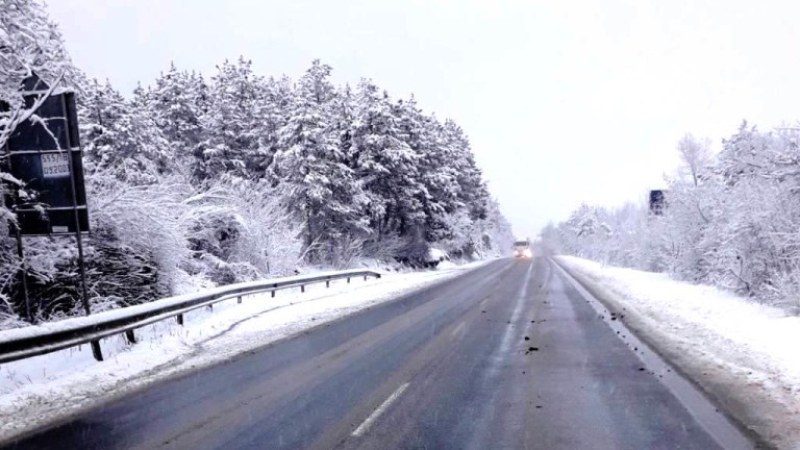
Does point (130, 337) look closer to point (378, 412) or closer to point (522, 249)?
point (378, 412)

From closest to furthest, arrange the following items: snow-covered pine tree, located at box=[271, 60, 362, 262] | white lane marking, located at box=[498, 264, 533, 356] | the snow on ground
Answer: the snow on ground
white lane marking, located at box=[498, 264, 533, 356]
snow-covered pine tree, located at box=[271, 60, 362, 262]

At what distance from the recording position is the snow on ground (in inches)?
287

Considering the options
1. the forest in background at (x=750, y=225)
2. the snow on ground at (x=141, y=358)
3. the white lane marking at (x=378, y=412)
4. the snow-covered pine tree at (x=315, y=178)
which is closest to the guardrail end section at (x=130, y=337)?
the snow on ground at (x=141, y=358)

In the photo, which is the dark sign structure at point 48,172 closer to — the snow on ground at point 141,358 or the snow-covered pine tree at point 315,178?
the snow on ground at point 141,358

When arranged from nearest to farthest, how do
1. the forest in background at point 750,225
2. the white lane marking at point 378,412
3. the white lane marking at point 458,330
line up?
the white lane marking at point 378,412 → the white lane marking at point 458,330 → the forest in background at point 750,225

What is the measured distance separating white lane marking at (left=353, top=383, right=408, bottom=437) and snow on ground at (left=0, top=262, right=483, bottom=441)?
3.58 metres

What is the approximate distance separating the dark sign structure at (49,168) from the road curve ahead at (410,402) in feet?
15.1

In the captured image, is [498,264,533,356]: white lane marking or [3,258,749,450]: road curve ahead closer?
[3,258,749,450]: road curve ahead

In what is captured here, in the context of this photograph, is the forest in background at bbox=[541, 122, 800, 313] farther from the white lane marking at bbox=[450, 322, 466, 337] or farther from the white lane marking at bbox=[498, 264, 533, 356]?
the white lane marking at bbox=[450, 322, 466, 337]

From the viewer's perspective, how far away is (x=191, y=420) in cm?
650

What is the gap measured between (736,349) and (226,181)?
1221 inches

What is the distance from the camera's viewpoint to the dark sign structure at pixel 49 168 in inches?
435

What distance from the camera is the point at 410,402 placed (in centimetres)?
696

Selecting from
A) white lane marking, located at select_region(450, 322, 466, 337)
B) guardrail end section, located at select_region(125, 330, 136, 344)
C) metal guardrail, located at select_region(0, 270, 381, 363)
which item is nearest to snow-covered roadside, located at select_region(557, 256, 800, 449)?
white lane marking, located at select_region(450, 322, 466, 337)
